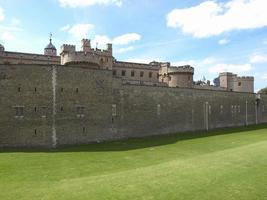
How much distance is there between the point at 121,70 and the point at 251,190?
177ft

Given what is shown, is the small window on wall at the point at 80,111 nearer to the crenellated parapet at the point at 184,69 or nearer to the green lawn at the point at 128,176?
the green lawn at the point at 128,176

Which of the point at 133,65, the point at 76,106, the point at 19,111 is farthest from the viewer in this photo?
the point at 133,65

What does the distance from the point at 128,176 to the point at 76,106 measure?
19.1 m

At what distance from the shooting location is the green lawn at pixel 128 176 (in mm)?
14891

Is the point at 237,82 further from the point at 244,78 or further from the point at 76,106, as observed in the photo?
the point at 76,106

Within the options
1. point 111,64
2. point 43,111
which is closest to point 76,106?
point 43,111

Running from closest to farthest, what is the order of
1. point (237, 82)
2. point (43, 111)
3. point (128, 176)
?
1. point (128, 176)
2. point (43, 111)
3. point (237, 82)

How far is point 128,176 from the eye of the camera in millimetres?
17938

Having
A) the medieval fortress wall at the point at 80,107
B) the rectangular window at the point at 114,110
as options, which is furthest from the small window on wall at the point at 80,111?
the rectangular window at the point at 114,110

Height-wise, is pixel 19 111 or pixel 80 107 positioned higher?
pixel 80 107

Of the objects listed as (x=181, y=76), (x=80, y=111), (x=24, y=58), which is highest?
(x=24, y=58)

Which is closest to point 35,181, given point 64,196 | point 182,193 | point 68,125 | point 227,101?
point 64,196

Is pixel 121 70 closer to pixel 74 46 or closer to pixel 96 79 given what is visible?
pixel 74 46

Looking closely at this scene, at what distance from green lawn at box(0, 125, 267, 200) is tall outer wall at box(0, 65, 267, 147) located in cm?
447
